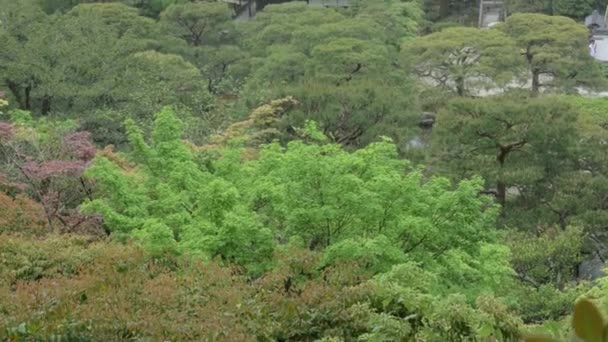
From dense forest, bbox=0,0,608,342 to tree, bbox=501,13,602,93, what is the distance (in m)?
0.08

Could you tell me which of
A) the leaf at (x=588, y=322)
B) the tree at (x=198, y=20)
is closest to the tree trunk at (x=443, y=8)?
the tree at (x=198, y=20)

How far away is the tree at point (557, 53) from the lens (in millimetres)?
25500

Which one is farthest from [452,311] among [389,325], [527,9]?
[527,9]

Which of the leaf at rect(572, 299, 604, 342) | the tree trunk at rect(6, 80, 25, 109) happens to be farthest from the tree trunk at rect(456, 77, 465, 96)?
the leaf at rect(572, 299, 604, 342)

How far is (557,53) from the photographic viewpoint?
25.7m

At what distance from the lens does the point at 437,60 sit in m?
25.3

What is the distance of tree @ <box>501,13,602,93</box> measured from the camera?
2550 cm

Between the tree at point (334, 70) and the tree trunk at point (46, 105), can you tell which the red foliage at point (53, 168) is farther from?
the tree at point (334, 70)

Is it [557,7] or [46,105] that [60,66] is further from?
[557,7]

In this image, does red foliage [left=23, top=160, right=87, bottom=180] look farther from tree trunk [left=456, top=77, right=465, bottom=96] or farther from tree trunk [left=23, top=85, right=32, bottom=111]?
tree trunk [left=456, top=77, right=465, bottom=96]

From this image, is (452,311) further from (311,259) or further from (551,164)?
(551,164)

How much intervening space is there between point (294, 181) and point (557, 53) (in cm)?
1867

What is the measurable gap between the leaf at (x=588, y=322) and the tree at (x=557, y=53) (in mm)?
24852

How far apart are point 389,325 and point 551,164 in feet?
38.8
